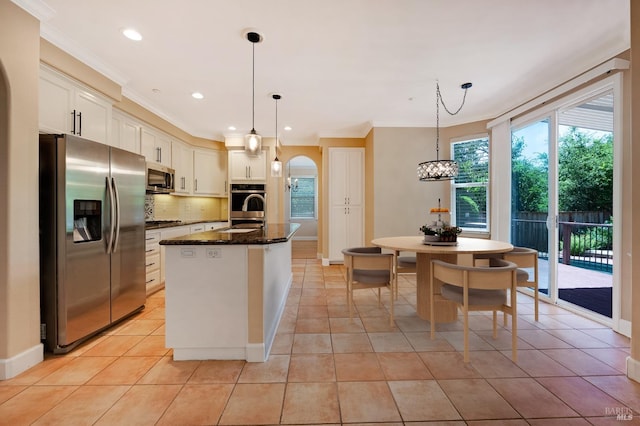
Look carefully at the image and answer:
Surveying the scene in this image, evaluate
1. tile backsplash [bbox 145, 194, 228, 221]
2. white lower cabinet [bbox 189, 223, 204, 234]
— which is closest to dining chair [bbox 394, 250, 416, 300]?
white lower cabinet [bbox 189, 223, 204, 234]

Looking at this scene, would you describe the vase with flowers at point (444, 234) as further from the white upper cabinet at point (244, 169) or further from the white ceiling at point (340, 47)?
the white upper cabinet at point (244, 169)

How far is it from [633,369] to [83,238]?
166 inches

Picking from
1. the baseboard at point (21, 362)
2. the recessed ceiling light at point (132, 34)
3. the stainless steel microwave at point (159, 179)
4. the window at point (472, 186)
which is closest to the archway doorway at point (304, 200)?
the stainless steel microwave at point (159, 179)

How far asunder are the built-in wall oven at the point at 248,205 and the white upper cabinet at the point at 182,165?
822mm

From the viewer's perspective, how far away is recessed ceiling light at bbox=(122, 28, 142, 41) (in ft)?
7.57

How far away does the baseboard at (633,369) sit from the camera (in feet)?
5.93

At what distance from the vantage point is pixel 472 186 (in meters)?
4.50

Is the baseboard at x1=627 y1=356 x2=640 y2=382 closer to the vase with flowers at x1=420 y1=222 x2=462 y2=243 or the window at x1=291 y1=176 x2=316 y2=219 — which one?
the vase with flowers at x1=420 y1=222 x2=462 y2=243

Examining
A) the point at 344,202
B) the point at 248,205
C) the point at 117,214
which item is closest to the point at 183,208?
the point at 248,205

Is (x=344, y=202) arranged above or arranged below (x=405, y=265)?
above

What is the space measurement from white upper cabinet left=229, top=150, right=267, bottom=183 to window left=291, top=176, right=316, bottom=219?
14.6ft

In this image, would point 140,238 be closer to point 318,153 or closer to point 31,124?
point 31,124

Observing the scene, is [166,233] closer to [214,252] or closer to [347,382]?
[214,252]

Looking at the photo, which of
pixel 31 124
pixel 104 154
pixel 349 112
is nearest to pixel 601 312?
pixel 349 112
